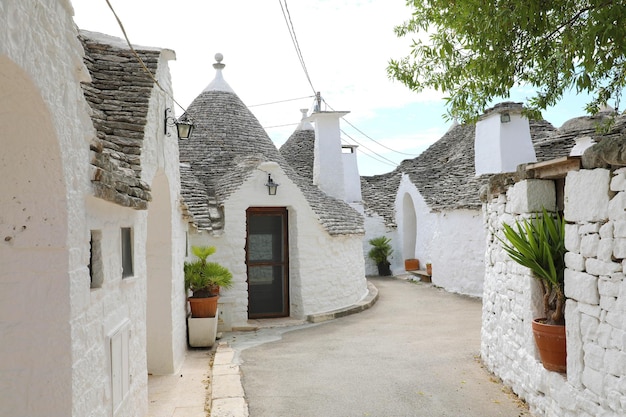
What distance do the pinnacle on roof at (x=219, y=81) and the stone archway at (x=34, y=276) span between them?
11.8 m

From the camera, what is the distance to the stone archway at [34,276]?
283 centimetres

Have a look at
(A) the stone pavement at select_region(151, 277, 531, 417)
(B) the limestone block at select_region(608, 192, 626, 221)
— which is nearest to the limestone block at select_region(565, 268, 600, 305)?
(B) the limestone block at select_region(608, 192, 626, 221)

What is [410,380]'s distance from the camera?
654 centimetres

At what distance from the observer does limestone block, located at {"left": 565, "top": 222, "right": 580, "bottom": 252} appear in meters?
4.43

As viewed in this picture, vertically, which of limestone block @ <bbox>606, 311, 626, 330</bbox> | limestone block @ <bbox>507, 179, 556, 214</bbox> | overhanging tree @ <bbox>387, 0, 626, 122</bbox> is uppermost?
overhanging tree @ <bbox>387, 0, 626, 122</bbox>

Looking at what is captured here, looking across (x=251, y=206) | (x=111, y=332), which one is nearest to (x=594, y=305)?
(x=111, y=332)

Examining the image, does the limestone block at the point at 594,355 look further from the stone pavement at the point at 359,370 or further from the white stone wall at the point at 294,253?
the white stone wall at the point at 294,253

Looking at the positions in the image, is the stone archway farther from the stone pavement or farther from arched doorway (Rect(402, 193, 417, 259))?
arched doorway (Rect(402, 193, 417, 259))

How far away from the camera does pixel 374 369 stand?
7.10 m

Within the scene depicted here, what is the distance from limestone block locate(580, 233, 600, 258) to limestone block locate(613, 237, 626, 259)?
0.80ft

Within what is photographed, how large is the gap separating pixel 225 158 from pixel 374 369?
7050mm

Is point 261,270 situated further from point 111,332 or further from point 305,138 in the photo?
→ point 305,138

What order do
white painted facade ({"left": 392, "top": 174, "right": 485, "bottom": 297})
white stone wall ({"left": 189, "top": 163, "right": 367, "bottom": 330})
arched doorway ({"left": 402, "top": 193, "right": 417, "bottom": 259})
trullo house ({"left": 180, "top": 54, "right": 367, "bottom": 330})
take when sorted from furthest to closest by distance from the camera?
arched doorway ({"left": 402, "top": 193, "right": 417, "bottom": 259}) → white painted facade ({"left": 392, "top": 174, "right": 485, "bottom": 297}) → trullo house ({"left": 180, "top": 54, "right": 367, "bottom": 330}) → white stone wall ({"left": 189, "top": 163, "right": 367, "bottom": 330})

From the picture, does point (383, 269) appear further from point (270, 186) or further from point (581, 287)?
point (581, 287)
